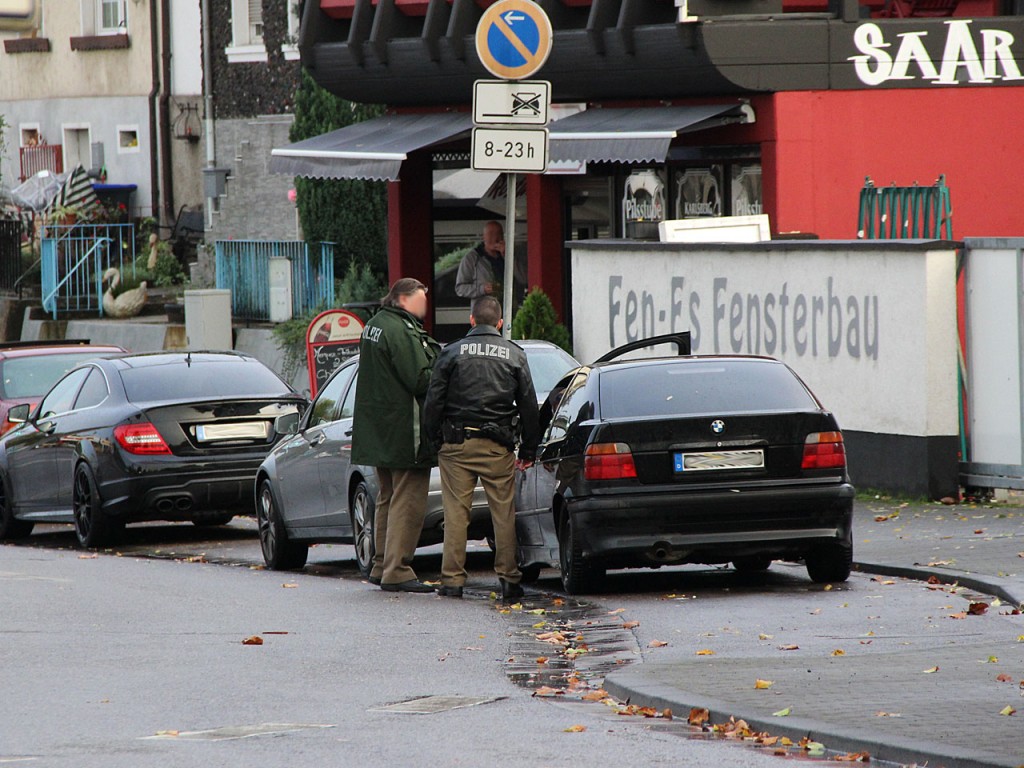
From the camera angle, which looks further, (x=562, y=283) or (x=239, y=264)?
(x=239, y=264)

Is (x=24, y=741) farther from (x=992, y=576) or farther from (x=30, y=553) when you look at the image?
(x=30, y=553)

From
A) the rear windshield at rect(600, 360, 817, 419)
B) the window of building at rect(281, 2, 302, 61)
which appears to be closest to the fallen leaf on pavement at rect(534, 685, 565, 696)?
the rear windshield at rect(600, 360, 817, 419)

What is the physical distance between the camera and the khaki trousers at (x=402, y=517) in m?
13.2

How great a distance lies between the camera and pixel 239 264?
3288cm

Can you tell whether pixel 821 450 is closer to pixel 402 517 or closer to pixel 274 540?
pixel 402 517

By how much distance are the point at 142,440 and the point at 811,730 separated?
10.3 metres

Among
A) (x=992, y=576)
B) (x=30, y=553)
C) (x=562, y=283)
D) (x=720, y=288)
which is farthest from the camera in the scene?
(x=562, y=283)

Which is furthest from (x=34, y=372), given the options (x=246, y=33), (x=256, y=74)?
(x=246, y=33)

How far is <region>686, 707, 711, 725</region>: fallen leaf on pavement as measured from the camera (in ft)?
26.6

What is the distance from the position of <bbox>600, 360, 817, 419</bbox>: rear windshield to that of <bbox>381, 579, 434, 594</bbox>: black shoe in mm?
1792

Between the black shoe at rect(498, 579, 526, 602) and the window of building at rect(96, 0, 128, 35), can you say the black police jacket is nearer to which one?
the black shoe at rect(498, 579, 526, 602)

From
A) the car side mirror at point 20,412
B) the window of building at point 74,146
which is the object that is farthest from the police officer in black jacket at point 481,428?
the window of building at point 74,146

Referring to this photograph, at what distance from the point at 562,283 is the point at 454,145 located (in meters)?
2.97

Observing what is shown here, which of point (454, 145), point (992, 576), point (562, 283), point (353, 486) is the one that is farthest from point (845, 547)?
point (454, 145)
